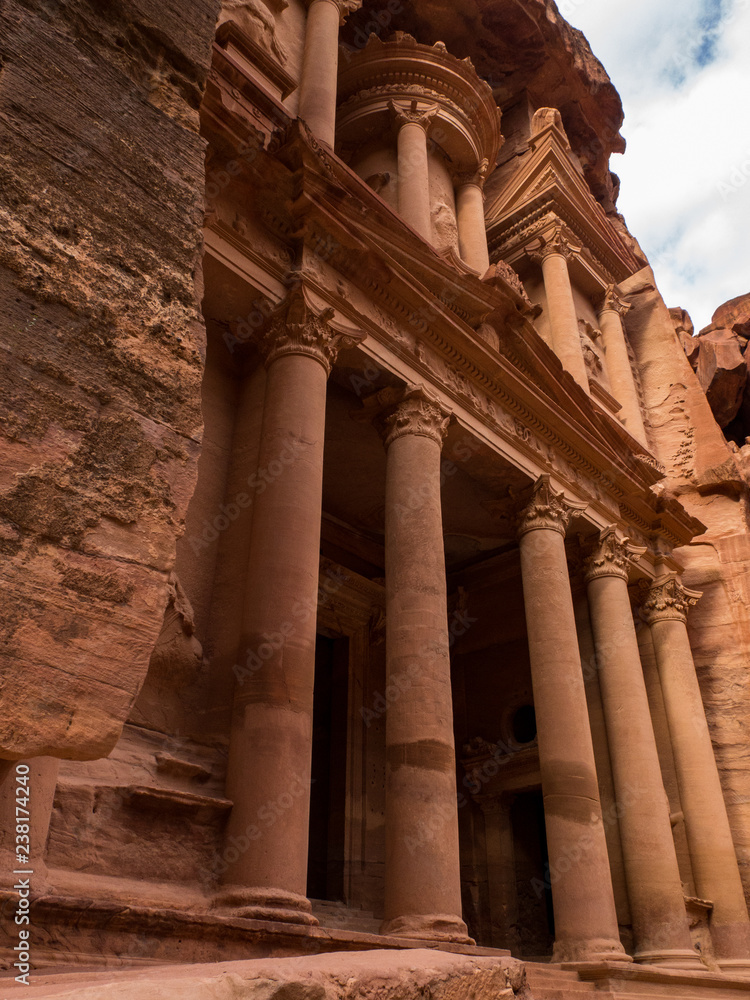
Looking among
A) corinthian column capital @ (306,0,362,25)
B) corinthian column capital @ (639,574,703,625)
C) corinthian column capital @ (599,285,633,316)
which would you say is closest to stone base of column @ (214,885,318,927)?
corinthian column capital @ (639,574,703,625)

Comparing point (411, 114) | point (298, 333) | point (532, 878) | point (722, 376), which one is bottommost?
point (532, 878)

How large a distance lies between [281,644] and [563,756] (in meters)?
4.88

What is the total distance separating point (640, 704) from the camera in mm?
12094

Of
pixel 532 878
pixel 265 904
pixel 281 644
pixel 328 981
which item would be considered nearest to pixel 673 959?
pixel 532 878

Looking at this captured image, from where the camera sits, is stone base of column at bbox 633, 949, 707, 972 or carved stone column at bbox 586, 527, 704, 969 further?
carved stone column at bbox 586, 527, 704, 969

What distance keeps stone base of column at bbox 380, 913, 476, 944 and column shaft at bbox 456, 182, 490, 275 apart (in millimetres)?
10878

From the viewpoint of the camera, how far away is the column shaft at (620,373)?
18.1 meters

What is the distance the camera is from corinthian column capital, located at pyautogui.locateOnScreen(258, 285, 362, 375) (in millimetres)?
8469

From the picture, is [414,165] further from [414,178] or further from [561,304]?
[561,304]

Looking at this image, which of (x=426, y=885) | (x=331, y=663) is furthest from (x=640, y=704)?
(x=426, y=885)

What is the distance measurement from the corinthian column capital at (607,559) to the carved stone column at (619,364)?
503cm

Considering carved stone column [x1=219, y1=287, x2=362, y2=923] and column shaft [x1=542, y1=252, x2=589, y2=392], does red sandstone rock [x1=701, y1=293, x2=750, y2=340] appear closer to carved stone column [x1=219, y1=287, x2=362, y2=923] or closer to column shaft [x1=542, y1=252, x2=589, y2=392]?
column shaft [x1=542, y1=252, x2=589, y2=392]

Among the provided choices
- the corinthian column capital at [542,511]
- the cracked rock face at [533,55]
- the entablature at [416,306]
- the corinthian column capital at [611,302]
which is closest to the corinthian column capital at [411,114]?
the cracked rock face at [533,55]

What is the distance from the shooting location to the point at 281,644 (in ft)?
22.3
